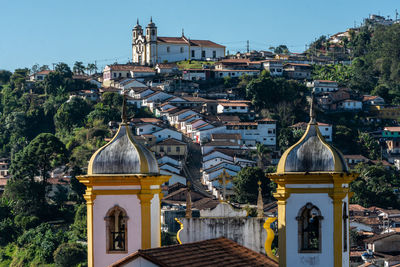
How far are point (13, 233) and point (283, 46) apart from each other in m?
89.9

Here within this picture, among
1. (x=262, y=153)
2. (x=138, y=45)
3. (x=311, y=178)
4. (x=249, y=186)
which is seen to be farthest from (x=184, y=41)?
(x=311, y=178)

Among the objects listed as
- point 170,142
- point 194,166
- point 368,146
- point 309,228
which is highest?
point 170,142

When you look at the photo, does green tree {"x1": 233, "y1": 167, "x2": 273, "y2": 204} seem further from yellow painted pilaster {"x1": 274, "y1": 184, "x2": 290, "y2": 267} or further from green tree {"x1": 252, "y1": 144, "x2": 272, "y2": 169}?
yellow painted pilaster {"x1": 274, "y1": 184, "x2": 290, "y2": 267}

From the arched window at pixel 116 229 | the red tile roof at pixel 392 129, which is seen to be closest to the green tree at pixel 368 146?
the red tile roof at pixel 392 129

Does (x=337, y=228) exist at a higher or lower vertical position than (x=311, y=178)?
lower

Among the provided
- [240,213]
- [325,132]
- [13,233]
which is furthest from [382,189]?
[240,213]

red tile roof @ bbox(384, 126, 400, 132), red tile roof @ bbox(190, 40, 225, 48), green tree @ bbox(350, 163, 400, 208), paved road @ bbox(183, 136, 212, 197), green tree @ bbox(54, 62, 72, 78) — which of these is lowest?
green tree @ bbox(350, 163, 400, 208)

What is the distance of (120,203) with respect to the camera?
19578 millimetres

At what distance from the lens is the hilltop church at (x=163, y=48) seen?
126 meters

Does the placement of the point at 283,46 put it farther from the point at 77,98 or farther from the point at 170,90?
the point at 77,98

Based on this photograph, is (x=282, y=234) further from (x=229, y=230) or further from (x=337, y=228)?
(x=229, y=230)

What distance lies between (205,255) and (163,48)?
110 m

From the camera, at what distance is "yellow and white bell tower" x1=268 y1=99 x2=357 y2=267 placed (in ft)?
62.3

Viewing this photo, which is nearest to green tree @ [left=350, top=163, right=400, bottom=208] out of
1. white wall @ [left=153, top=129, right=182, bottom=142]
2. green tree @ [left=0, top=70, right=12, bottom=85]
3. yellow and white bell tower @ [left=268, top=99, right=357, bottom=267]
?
white wall @ [left=153, top=129, right=182, bottom=142]
